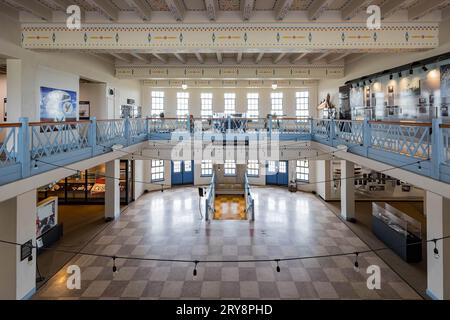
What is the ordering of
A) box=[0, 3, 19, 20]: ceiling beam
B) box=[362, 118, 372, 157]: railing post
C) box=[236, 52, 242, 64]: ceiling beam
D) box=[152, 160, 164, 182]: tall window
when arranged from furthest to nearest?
box=[152, 160, 164, 182]: tall window → box=[236, 52, 242, 64]: ceiling beam → box=[362, 118, 372, 157]: railing post → box=[0, 3, 19, 20]: ceiling beam

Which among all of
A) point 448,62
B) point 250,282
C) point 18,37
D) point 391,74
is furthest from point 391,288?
point 18,37

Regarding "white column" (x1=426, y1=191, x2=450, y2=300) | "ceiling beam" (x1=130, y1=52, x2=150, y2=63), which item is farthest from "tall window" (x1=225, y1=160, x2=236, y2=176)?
"white column" (x1=426, y1=191, x2=450, y2=300)

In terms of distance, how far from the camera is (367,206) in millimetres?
14172

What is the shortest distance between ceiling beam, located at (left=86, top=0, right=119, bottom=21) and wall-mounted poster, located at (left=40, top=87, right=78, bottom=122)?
283 cm

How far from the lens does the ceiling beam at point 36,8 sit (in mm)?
5886

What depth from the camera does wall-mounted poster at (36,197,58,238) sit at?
9.24 m

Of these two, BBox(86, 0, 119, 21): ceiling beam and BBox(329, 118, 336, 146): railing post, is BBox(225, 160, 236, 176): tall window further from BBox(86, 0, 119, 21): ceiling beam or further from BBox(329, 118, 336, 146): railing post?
BBox(86, 0, 119, 21): ceiling beam

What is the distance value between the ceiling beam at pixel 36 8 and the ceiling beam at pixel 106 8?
4.20ft

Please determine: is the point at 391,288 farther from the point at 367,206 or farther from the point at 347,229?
the point at 367,206

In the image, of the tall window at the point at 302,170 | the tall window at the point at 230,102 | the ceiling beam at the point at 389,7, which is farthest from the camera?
the tall window at the point at 230,102

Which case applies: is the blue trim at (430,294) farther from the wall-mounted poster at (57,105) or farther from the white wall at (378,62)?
the wall-mounted poster at (57,105)

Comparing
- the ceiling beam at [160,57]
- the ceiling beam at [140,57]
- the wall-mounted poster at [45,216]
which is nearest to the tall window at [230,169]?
the ceiling beam at [160,57]

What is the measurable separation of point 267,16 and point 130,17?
9.98 ft

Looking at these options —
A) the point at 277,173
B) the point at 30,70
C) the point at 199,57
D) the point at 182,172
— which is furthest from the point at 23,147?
the point at 277,173
